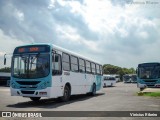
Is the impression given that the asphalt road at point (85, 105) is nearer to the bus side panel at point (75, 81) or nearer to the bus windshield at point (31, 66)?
the bus side panel at point (75, 81)

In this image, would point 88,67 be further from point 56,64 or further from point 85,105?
point 85,105

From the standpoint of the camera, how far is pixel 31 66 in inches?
596

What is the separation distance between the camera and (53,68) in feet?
50.3

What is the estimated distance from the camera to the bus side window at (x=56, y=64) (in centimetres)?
1543

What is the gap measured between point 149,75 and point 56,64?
52.6ft

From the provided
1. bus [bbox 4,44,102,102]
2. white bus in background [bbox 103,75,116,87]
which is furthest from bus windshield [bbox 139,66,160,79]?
white bus in background [bbox 103,75,116,87]

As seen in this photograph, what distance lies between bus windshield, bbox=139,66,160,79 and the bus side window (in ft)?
50.6

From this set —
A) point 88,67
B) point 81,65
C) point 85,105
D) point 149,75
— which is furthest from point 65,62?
point 149,75

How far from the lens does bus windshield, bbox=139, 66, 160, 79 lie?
29031 millimetres

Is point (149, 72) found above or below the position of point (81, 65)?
below

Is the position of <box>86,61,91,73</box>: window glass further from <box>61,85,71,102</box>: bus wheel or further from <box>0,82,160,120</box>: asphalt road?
<box>61,85,71,102</box>: bus wheel

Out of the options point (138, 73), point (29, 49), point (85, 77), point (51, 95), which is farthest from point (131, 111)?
point (138, 73)

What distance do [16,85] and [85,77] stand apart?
7.39 metres

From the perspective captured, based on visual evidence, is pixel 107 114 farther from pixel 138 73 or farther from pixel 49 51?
pixel 138 73
